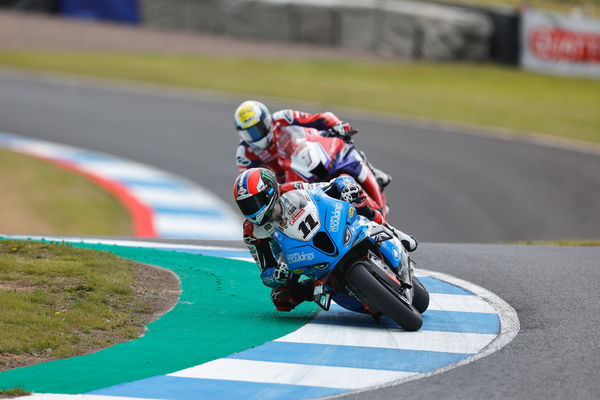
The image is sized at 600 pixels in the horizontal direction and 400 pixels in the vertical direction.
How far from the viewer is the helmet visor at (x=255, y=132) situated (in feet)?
36.1

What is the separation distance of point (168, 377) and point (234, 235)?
9593mm

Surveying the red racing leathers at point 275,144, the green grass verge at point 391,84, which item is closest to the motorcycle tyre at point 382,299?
the red racing leathers at point 275,144

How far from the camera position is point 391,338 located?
7.55 meters

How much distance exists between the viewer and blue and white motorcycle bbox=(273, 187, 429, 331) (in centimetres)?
769

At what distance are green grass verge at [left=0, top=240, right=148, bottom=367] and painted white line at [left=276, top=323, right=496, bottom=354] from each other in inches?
50.1

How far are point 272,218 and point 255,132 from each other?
3.34 m

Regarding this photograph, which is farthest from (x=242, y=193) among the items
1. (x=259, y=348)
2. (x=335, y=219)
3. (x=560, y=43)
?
(x=560, y=43)

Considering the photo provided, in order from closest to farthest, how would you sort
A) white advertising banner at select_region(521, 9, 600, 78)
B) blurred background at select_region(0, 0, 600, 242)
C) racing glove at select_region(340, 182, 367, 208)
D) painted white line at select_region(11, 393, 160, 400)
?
painted white line at select_region(11, 393, 160, 400) < racing glove at select_region(340, 182, 367, 208) < blurred background at select_region(0, 0, 600, 242) < white advertising banner at select_region(521, 9, 600, 78)

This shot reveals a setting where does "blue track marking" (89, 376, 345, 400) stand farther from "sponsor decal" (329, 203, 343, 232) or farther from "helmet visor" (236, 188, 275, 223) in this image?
"sponsor decal" (329, 203, 343, 232)

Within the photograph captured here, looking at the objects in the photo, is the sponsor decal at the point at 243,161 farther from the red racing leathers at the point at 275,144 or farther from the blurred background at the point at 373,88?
the blurred background at the point at 373,88

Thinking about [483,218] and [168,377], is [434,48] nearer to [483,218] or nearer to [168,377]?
[483,218]

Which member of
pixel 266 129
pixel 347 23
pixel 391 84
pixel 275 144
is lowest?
pixel 391 84

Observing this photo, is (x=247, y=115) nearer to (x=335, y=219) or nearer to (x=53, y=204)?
(x=335, y=219)

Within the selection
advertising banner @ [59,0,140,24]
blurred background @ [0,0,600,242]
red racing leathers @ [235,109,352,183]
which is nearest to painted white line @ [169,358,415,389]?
red racing leathers @ [235,109,352,183]
